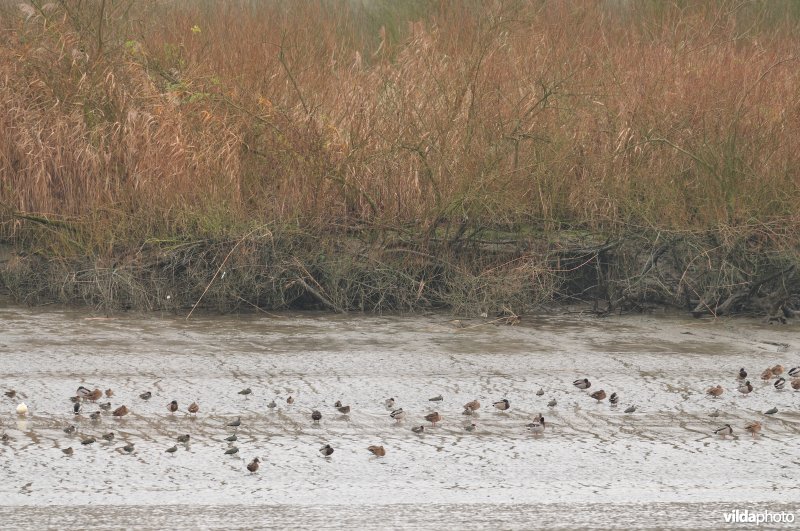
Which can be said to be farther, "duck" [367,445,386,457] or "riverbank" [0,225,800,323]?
"riverbank" [0,225,800,323]

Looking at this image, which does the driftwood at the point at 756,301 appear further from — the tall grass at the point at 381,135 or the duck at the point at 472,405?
the duck at the point at 472,405

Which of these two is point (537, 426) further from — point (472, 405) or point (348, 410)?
point (348, 410)

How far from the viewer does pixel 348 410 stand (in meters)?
5.29

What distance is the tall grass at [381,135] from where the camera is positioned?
27.5 feet

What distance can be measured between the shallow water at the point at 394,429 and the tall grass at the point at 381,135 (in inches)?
45.4

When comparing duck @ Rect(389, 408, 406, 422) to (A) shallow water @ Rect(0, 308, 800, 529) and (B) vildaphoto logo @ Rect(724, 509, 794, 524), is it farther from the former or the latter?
(B) vildaphoto logo @ Rect(724, 509, 794, 524)

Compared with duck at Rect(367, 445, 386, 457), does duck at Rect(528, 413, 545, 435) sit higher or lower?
higher

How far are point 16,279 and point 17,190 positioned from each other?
30.3 inches

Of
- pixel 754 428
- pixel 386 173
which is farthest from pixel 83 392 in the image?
pixel 386 173

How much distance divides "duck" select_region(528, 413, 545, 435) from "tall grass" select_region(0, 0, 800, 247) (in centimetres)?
334

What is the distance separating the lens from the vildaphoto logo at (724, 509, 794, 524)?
12.8ft

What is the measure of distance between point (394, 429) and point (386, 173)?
3.91 metres

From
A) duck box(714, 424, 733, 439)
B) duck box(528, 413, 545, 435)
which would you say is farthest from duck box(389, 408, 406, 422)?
duck box(714, 424, 733, 439)

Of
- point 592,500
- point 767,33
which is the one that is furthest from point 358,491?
point 767,33
